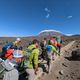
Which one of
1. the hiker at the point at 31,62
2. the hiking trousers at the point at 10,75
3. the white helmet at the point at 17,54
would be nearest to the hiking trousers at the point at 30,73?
the hiker at the point at 31,62

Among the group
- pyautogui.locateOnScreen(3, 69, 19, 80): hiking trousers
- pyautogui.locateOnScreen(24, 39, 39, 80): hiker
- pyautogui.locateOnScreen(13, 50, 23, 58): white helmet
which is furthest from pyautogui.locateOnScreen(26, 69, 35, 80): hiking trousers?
Answer: pyautogui.locateOnScreen(13, 50, 23, 58): white helmet

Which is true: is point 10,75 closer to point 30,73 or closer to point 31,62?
point 30,73

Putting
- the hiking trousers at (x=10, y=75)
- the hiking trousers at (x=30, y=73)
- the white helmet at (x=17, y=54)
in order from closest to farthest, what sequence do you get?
the hiking trousers at (x=10, y=75), the hiking trousers at (x=30, y=73), the white helmet at (x=17, y=54)

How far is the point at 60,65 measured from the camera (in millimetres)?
12547

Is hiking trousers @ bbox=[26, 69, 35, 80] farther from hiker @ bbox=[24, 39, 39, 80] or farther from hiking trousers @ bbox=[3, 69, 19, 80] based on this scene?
hiking trousers @ bbox=[3, 69, 19, 80]

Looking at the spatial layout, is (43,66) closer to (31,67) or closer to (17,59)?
(17,59)

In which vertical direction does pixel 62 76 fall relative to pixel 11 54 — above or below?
below

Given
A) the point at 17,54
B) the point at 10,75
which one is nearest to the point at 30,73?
the point at 10,75

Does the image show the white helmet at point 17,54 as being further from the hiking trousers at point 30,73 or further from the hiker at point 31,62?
the hiking trousers at point 30,73

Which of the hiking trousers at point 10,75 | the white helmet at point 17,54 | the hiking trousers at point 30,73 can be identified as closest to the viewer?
the hiking trousers at point 10,75

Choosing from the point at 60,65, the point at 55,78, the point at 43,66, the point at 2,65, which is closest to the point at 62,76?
the point at 55,78

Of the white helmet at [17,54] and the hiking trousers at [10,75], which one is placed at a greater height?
the white helmet at [17,54]

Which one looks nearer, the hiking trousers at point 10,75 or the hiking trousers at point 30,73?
the hiking trousers at point 10,75

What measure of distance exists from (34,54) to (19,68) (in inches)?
40.2
